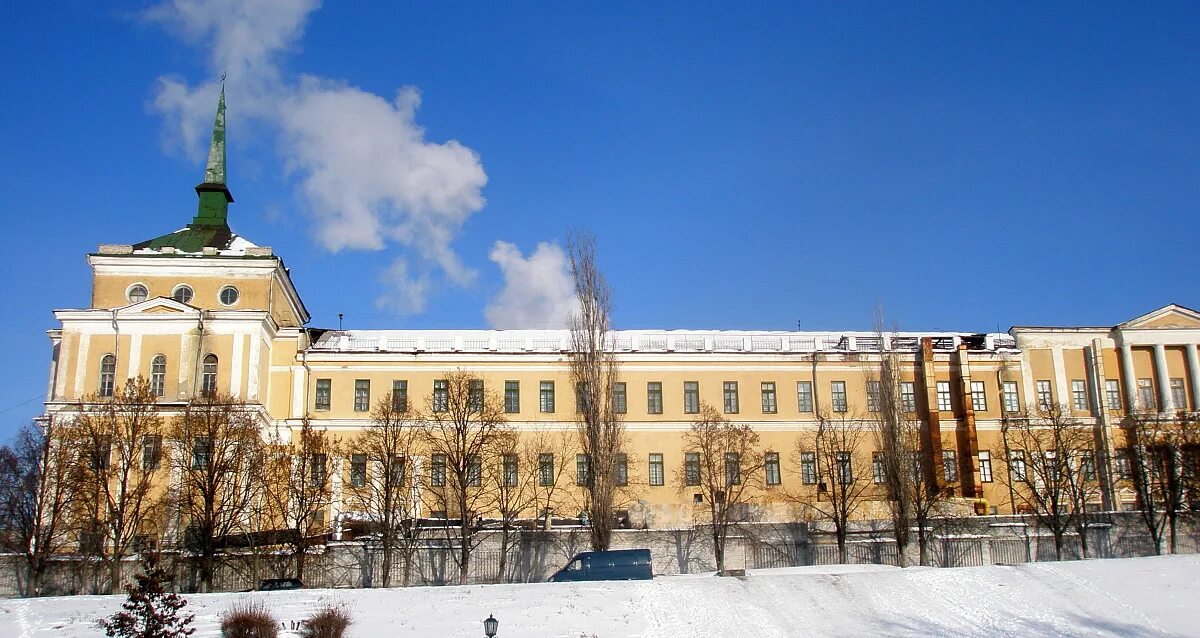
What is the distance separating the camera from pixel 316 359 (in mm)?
51781

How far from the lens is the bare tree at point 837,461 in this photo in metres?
48.7

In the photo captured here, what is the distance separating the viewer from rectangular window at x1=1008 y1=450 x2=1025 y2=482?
49.5m

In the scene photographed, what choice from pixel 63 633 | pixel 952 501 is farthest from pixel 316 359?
pixel 952 501

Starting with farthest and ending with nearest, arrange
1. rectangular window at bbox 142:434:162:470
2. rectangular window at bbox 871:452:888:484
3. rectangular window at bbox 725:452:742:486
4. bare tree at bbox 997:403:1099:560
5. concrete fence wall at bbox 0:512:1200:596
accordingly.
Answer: rectangular window at bbox 871:452:888:484
rectangular window at bbox 725:452:742:486
bare tree at bbox 997:403:1099:560
rectangular window at bbox 142:434:162:470
concrete fence wall at bbox 0:512:1200:596

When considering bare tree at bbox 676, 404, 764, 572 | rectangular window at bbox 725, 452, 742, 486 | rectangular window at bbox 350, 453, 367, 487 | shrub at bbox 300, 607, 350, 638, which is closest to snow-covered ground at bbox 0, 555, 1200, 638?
shrub at bbox 300, 607, 350, 638

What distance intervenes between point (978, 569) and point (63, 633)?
24403 millimetres

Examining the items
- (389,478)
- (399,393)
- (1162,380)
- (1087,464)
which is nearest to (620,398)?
(399,393)

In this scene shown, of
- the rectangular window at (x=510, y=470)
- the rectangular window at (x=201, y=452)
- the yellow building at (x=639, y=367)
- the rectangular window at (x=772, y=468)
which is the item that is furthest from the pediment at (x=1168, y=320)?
the rectangular window at (x=201, y=452)

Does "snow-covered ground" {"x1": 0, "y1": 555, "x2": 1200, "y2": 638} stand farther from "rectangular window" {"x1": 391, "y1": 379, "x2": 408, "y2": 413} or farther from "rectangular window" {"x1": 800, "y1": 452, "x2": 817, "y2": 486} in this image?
"rectangular window" {"x1": 800, "y1": 452, "x2": 817, "y2": 486}

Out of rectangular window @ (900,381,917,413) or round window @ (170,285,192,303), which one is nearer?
round window @ (170,285,192,303)

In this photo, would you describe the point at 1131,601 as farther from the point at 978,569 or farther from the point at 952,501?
the point at 952,501

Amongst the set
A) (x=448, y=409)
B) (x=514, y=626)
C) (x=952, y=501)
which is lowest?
(x=514, y=626)

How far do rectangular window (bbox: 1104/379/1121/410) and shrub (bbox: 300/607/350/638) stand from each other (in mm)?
40828

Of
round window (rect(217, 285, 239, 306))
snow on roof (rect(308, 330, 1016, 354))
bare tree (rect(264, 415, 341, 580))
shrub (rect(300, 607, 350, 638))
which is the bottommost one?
shrub (rect(300, 607, 350, 638))
